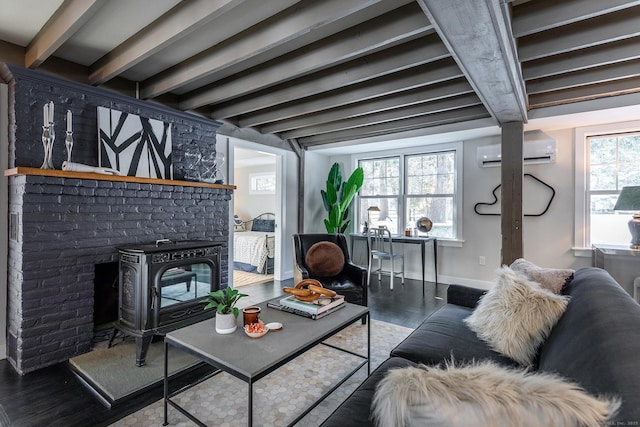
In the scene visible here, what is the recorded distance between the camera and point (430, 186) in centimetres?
502

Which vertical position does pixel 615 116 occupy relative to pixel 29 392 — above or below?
above

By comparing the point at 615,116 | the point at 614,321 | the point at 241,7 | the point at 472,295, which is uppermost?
the point at 241,7

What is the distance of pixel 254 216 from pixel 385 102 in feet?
16.9

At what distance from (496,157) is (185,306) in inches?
167

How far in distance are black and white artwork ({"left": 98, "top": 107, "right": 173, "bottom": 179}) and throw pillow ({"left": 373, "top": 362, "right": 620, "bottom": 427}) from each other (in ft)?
9.73

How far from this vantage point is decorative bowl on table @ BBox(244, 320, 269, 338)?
1703 mm

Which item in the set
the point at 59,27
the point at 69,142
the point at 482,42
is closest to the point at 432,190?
the point at 482,42

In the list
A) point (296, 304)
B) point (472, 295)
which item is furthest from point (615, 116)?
point (296, 304)

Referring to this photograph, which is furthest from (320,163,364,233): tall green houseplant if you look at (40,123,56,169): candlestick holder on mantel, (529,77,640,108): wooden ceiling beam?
(40,123,56,169): candlestick holder on mantel

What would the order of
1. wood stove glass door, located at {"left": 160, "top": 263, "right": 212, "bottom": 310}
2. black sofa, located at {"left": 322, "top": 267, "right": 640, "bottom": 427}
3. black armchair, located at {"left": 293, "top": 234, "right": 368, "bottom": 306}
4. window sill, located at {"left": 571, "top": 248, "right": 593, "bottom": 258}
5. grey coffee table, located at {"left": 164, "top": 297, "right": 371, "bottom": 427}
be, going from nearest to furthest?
black sofa, located at {"left": 322, "top": 267, "right": 640, "bottom": 427}, grey coffee table, located at {"left": 164, "top": 297, "right": 371, "bottom": 427}, wood stove glass door, located at {"left": 160, "top": 263, "right": 212, "bottom": 310}, black armchair, located at {"left": 293, "top": 234, "right": 368, "bottom": 306}, window sill, located at {"left": 571, "top": 248, "right": 593, "bottom": 258}

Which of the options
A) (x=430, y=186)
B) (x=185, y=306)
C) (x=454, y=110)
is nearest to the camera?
(x=185, y=306)

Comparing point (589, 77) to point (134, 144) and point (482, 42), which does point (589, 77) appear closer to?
point (482, 42)

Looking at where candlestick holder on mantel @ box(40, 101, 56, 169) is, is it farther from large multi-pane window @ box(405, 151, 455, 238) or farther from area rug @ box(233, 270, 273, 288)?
large multi-pane window @ box(405, 151, 455, 238)

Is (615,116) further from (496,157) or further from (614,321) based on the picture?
(614,321)
